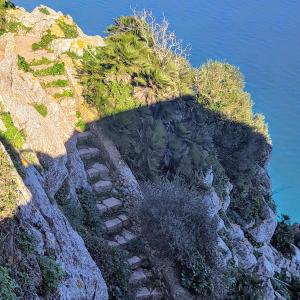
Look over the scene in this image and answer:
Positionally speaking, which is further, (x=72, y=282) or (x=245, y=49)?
(x=245, y=49)

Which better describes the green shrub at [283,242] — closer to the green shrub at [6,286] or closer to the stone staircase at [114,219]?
the stone staircase at [114,219]

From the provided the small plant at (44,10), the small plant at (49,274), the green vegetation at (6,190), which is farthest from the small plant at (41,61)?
the small plant at (49,274)

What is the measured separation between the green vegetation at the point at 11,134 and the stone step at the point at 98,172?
10.7 ft

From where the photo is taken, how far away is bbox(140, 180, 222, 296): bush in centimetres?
877

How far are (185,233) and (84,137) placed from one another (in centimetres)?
399

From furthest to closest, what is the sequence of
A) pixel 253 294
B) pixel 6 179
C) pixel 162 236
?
pixel 253 294 → pixel 162 236 → pixel 6 179

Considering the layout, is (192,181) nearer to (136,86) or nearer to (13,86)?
(136,86)

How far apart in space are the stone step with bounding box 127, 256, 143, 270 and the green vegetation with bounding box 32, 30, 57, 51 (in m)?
7.82

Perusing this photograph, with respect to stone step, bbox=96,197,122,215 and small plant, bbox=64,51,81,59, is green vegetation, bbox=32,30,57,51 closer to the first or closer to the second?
small plant, bbox=64,51,81,59

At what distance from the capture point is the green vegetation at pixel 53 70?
12117mm

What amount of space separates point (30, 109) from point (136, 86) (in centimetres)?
422

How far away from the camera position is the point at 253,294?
9930 mm

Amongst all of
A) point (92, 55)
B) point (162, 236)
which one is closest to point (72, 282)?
point (162, 236)

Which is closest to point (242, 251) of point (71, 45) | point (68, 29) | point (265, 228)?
point (265, 228)
